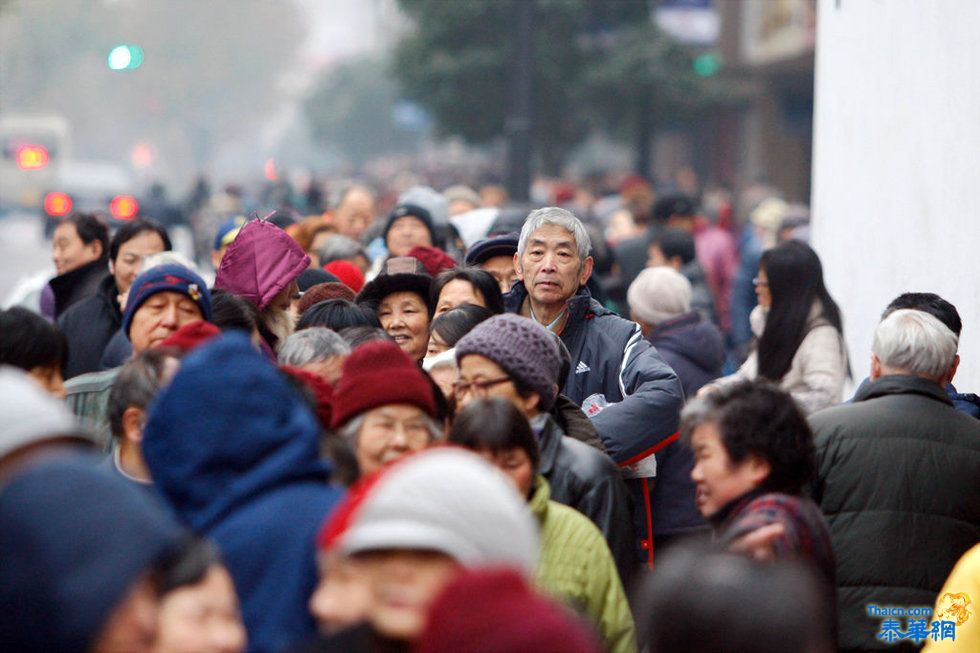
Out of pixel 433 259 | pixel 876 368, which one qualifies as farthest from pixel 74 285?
pixel 876 368

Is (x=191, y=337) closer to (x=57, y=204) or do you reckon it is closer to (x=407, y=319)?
(x=407, y=319)

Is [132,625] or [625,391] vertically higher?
[132,625]

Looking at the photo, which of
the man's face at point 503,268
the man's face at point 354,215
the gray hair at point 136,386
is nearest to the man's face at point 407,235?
the man's face at point 503,268

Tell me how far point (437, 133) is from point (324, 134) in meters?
54.7

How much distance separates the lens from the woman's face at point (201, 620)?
3248 millimetres

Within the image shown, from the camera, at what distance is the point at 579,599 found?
190 inches

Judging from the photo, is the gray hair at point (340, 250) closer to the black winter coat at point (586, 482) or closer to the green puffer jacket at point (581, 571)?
the black winter coat at point (586, 482)

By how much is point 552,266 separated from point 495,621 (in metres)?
4.61

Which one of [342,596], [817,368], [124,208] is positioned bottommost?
[124,208]

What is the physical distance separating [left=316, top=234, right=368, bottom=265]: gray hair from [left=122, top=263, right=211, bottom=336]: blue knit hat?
12.0ft

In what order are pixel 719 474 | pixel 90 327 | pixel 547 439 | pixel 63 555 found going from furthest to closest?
pixel 90 327, pixel 547 439, pixel 719 474, pixel 63 555

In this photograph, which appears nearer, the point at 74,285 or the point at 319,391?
the point at 319,391

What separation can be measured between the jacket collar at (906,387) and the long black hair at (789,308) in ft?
6.27

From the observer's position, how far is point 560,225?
7398 millimetres
